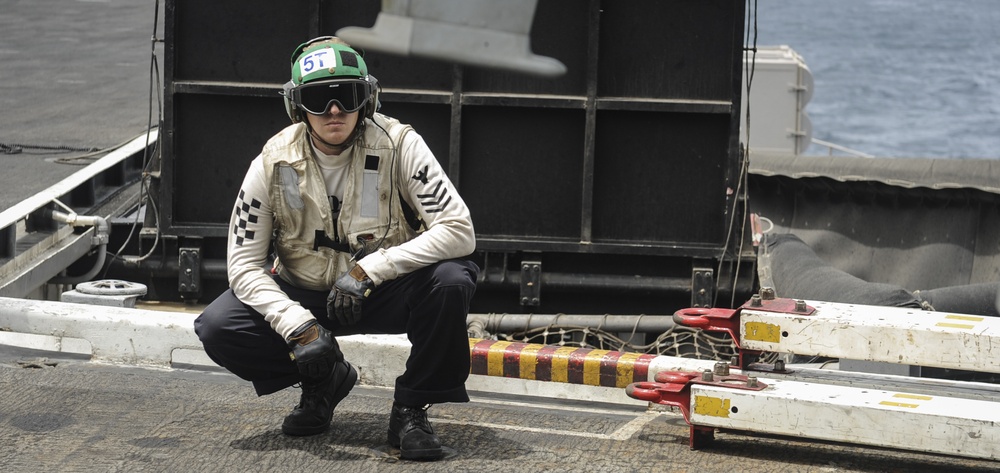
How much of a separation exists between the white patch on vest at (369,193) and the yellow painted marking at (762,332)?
1.53m

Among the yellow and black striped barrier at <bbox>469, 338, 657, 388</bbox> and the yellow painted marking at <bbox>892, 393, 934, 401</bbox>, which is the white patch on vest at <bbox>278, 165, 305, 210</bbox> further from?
the yellow painted marking at <bbox>892, 393, 934, 401</bbox>

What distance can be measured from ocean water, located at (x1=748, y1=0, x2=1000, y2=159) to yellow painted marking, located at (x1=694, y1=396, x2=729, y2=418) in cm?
4453

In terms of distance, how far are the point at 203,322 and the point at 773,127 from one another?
1203 centimetres

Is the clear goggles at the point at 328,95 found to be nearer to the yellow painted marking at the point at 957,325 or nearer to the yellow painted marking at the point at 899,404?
the yellow painted marking at the point at 899,404

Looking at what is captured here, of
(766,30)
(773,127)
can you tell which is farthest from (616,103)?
(766,30)

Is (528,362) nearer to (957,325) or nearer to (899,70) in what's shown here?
(957,325)

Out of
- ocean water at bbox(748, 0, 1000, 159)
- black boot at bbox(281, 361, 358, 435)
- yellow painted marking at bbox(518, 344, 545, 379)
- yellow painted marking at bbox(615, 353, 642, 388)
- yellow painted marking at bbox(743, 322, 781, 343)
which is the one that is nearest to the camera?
black boot at bbox(281, 361, 358, 435)

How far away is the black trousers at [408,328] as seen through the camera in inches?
183

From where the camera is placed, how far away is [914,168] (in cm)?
1065

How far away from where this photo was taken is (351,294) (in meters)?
4.58

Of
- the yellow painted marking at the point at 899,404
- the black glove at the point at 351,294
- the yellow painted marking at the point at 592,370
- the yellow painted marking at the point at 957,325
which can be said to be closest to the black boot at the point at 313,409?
the black glove at the point at 351,294

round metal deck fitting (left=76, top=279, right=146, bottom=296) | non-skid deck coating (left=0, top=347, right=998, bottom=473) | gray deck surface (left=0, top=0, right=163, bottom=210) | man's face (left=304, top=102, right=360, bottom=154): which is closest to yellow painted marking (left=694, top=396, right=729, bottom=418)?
non-skid deck coating (left=0, top=347, right=998, bottom=473)

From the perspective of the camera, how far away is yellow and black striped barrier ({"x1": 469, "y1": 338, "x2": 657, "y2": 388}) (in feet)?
18.7

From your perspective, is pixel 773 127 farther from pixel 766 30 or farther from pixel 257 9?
pixel 766 30
